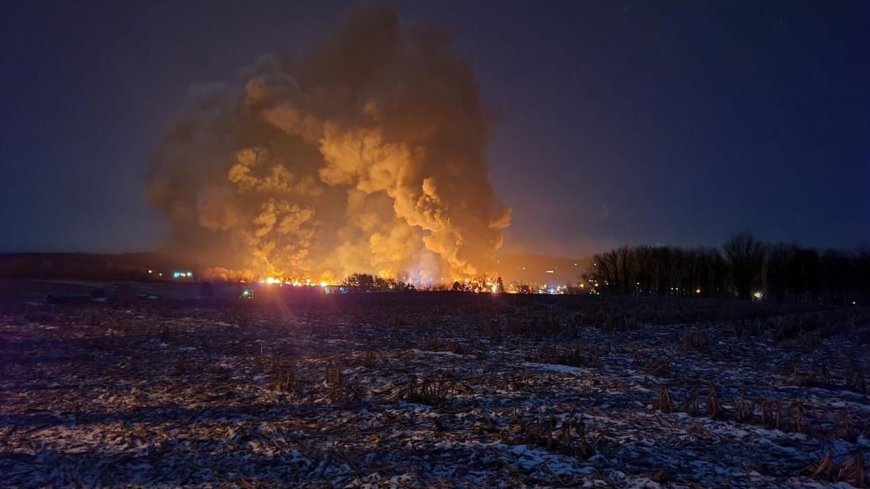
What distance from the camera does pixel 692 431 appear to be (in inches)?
336

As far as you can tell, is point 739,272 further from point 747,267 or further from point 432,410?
point 432,410

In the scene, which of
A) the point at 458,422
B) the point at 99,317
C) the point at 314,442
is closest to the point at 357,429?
the point at 314,442

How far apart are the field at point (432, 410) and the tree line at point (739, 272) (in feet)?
165

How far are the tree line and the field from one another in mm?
50237

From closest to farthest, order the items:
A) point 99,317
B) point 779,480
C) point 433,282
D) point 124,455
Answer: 1. point 779,480
2. point 124,455
3. point 99,317
4. point 433,282

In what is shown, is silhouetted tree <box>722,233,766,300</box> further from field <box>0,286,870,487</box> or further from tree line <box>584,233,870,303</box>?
field <box>0,286,870,487</box>

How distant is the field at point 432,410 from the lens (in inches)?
280

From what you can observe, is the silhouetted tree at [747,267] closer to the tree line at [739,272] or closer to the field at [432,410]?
the tree line at [739,272]

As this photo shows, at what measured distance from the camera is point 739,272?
66.9m

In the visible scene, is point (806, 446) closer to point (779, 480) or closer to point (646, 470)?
point (779, 480)

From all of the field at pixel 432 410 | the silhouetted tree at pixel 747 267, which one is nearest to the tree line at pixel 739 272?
the silhouetted tree at pixel 747 267

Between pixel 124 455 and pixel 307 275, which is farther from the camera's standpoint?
pixel 307 275

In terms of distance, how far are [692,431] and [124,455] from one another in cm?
802

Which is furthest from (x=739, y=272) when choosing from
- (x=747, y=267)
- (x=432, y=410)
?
(x=432, y=410)
